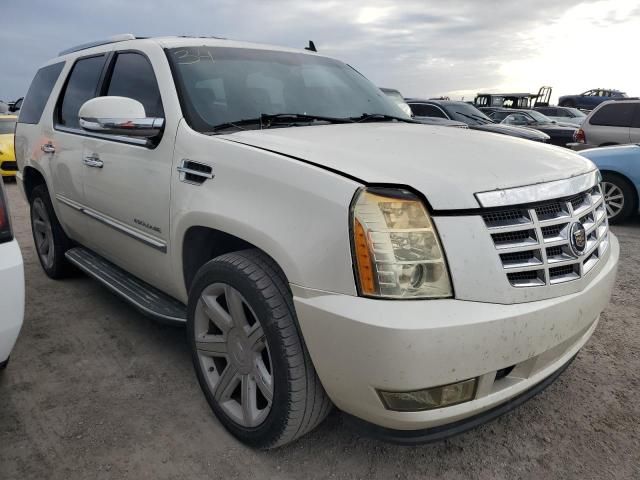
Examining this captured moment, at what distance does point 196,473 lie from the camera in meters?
2.02

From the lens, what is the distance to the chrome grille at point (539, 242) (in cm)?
168

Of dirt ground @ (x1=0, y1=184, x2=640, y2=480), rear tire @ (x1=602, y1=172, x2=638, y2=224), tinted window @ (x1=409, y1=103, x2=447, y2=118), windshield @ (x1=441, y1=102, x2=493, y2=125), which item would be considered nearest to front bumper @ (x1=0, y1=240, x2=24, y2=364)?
dirt ground @ (x1=0, y1=184, x2=640, y2=480)

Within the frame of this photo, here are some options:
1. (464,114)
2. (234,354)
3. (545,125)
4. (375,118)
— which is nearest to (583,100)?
(545,125)

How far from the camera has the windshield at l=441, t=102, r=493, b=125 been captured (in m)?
10.9

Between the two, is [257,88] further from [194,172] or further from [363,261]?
[363,261]

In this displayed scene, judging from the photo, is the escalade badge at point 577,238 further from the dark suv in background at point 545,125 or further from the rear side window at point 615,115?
the dark suv in background at point 545,125

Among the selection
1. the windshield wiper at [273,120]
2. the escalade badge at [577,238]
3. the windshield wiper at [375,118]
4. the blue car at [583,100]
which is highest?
the windshield wiper at [273,120]

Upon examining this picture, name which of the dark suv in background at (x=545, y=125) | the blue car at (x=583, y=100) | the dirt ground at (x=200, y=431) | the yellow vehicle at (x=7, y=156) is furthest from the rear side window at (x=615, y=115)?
the blue car at (x=583, y=100)

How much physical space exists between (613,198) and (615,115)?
3400mm

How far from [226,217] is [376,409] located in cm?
94

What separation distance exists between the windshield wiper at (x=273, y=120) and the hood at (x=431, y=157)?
0.43ft

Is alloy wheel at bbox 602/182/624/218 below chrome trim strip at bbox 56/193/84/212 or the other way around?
below

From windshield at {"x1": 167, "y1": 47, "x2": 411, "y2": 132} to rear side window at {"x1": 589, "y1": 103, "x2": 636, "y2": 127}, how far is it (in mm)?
7371

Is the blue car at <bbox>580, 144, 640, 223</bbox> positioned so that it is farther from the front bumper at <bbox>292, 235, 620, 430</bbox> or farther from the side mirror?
the side mirror
